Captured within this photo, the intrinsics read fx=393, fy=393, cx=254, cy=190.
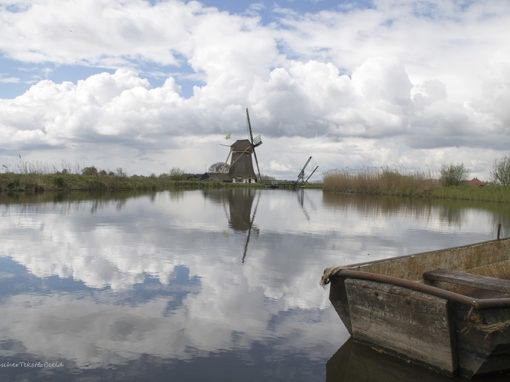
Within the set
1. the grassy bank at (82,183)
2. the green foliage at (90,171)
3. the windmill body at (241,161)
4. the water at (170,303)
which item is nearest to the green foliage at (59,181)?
the grassy bank at (82,183)

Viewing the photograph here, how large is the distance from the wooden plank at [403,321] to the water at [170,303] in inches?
20.4

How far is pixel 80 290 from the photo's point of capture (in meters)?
5.12

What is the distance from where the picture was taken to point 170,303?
15.5 feet

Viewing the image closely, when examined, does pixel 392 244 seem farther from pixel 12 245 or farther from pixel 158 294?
pixel 12 245

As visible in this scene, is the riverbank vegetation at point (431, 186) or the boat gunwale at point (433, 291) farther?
the riverbank vegetation at point (431, 186)

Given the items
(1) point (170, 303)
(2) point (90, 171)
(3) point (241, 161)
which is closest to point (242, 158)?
(3) point (241, 161)

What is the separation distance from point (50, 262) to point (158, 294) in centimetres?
262

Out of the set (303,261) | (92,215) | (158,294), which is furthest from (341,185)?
(158,294)

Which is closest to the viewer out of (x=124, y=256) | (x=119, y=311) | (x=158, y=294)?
(x=119, y=311)

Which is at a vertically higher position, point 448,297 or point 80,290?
point 448,297

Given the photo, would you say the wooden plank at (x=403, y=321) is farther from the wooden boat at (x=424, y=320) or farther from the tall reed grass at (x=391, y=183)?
the tall reed grass at (x=391, y=183)

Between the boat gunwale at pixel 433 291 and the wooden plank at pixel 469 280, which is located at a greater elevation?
the boat gunwale at pixel 433 291

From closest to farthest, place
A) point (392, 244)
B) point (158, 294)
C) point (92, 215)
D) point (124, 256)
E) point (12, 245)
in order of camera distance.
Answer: point (158, 294)
point (124, 256)
point (12, 245)
point (392, 244)
point (92, 215)

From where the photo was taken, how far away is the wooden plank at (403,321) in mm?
3035
